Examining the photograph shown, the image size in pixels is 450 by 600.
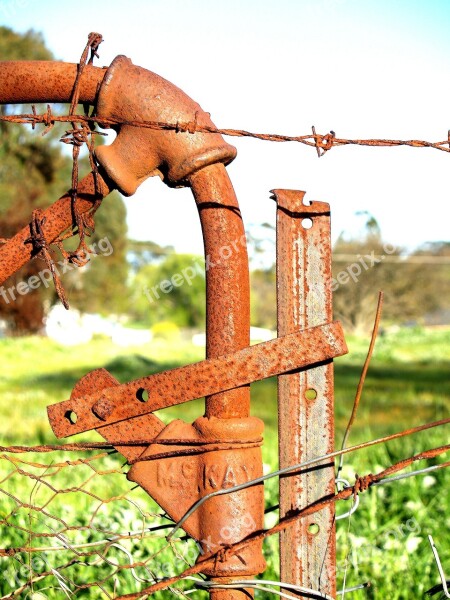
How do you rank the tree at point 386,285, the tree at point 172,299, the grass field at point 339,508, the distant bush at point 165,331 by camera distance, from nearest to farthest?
the grass field at point 339,508 → the tree at point 386,285 → the distant bush at point 165,331 → the tree at point 172,299

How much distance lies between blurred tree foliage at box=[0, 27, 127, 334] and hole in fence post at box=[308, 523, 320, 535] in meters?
20.4

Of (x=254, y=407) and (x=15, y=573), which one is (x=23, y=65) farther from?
(x=254, y=407)

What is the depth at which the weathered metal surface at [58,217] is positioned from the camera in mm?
1471

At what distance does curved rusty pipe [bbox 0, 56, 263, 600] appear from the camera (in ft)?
4.55

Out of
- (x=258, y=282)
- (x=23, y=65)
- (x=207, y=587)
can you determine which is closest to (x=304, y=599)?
(x=207, y=587)

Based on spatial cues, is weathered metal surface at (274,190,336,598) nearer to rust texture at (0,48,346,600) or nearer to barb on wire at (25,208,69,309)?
rust texture at (0,48,346,600)

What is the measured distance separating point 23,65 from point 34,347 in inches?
724

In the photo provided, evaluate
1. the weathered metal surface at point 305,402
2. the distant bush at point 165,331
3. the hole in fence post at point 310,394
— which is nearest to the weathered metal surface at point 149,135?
the weathered metal surface at point 305,402

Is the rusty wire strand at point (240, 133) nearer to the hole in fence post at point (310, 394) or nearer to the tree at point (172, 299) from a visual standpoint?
the hole in fence post at point (310, 394)

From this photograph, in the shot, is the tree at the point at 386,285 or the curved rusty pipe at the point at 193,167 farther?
the tree at the point at 386,285

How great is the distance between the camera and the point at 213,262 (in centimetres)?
140

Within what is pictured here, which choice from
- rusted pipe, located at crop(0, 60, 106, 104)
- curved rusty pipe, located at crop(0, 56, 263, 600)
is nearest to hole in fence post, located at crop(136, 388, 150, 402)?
curved rusty pipe, located at crop(0, 56, 263, 600)

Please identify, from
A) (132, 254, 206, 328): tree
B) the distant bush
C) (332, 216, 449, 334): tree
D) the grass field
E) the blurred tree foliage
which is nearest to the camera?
the grass field

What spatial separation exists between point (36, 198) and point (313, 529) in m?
23.6
